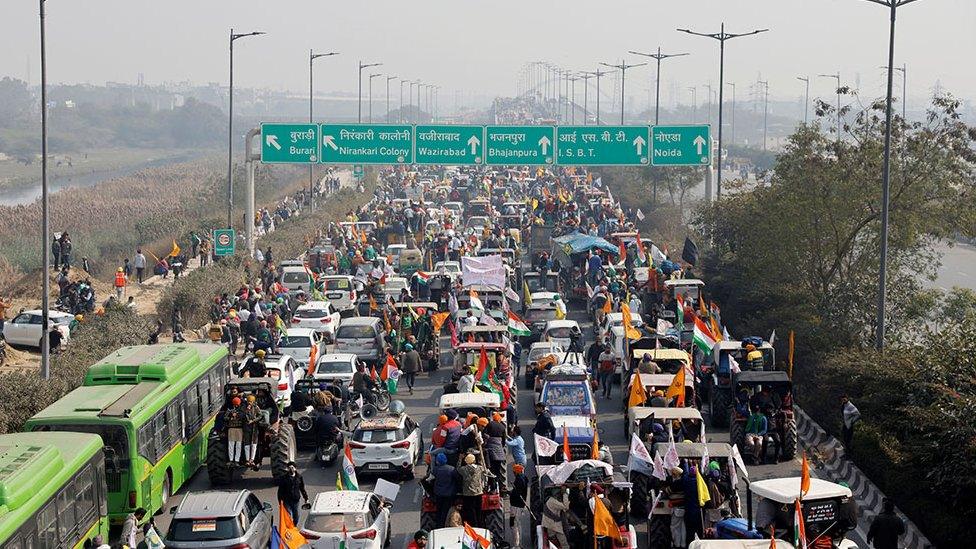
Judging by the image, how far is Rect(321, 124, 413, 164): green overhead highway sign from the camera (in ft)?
173

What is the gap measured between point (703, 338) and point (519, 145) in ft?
81.0

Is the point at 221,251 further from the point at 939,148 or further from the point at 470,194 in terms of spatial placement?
the point at 470,194

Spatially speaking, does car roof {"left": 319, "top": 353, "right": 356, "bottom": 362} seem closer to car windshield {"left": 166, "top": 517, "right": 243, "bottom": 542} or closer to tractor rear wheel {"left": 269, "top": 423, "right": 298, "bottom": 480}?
tractor rear wheel {"left": 269, "top": 423, "right": 298, "bottom": 480}

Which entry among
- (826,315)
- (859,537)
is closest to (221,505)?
(859,537)

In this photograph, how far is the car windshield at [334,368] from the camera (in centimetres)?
2991

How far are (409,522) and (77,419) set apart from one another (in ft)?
16.3

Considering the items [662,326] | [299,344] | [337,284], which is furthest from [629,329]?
[337,284]

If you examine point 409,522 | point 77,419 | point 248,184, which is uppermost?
point 248,184

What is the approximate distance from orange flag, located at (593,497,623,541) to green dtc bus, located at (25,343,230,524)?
265 inches

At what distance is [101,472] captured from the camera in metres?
19.0

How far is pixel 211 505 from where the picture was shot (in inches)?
709

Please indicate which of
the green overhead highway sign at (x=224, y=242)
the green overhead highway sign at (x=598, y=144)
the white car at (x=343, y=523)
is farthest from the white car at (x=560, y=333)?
the green overhead highway sign at (x=598, y=144)

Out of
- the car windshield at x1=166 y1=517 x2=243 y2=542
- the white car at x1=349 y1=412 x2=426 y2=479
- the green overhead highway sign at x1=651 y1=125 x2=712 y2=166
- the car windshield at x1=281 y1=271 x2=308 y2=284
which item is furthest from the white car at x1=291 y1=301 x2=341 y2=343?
the car windshield at x1=166 y1=517 x2=243 y2=542

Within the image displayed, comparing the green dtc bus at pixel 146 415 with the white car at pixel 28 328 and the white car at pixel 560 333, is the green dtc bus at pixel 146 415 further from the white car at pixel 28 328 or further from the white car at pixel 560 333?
the white car at pixel 28 328
